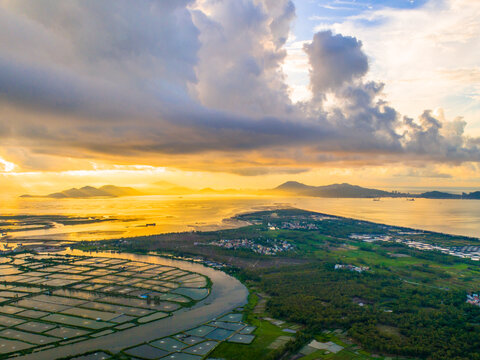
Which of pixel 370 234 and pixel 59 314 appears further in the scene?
pixel 370 234

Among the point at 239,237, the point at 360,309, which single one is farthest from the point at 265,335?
the point at 239,237

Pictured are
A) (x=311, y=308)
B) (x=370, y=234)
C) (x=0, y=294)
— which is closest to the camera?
(x=311, y=308)

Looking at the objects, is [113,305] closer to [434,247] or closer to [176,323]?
[176,323]

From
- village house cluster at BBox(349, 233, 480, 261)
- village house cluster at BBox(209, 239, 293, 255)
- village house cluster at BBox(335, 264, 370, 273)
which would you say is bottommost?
village house cluster at BBox(349, 233, 480, 261)

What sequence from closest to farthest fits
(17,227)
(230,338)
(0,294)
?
1. (230,338)
2. (0,294)
3. (17,227)

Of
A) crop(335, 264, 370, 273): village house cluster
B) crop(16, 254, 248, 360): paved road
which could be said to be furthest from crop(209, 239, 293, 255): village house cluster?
crop(16, 254, 248, 360): paved road

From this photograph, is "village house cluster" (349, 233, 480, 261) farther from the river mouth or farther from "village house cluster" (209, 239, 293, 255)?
the river mouth

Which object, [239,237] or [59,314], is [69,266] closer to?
[59,314]
